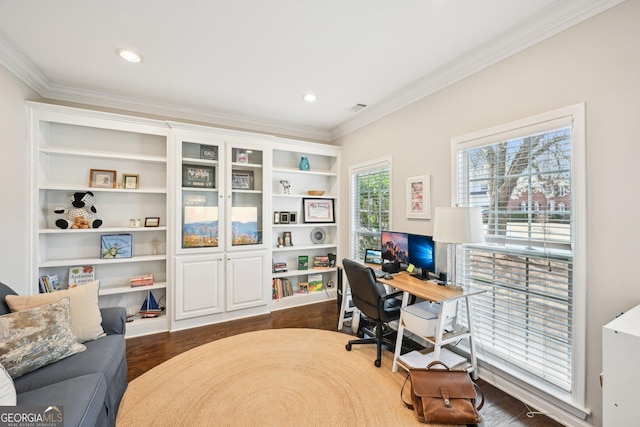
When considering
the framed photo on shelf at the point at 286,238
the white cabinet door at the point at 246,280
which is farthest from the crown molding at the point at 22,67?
the framed photo on shelf at the point at 286,238

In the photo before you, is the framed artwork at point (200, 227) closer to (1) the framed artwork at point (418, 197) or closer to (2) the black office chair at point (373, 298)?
(2) the black office chair at point (373, 298)

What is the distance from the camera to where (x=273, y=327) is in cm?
315

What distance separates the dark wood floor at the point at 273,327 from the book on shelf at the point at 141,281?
585 millimetres

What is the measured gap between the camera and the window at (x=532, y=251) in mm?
1680

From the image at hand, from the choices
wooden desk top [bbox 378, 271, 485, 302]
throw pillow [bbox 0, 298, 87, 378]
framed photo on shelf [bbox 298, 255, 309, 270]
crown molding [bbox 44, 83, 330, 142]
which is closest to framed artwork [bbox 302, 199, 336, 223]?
framed photo on shelf [bbox 298, 255, 309, 270]

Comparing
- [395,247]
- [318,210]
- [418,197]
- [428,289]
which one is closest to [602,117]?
[418,197]

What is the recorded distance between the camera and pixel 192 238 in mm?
3225

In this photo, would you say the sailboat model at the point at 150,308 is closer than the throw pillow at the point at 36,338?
No

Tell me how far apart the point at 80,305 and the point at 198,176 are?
182 cm

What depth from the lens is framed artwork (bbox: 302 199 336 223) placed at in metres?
4.15

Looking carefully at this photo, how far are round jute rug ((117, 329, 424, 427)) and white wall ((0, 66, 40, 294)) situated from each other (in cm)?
151

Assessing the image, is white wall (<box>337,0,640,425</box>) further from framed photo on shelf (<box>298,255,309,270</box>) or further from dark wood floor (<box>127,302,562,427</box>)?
framed photo on shelf (<box>298,255,309,270</box>)

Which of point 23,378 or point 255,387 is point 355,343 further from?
point 23,378

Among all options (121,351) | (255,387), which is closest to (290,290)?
(255,387)
